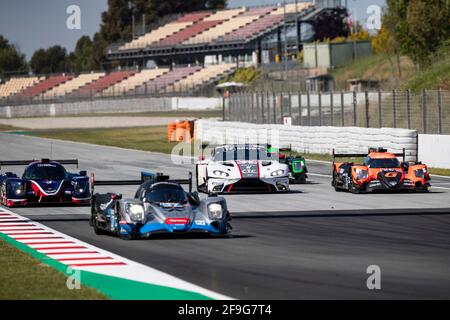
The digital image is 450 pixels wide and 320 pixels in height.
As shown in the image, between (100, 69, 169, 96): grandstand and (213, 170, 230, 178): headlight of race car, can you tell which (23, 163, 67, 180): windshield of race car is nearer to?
(213, 170, 230, 178): headlight of race car

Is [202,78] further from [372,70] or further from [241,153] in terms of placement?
[241,153]

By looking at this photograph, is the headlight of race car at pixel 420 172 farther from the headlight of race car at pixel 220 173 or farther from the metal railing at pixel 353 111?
the metal railing at pixel 353 111

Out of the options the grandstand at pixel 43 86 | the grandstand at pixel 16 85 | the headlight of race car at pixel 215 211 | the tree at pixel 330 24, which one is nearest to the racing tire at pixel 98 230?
the headlight of race car at pixel 215 211

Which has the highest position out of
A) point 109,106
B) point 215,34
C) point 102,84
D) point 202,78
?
point 215,34

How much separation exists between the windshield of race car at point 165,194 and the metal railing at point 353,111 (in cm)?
1870

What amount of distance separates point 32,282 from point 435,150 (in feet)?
78.2

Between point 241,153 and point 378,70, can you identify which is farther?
point 378,70

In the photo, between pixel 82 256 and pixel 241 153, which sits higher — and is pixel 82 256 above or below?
below

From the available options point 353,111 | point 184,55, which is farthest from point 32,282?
point 184,55

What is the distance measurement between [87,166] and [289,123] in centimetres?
1121

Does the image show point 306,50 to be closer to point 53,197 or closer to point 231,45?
point 231,45

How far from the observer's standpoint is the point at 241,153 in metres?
28.6

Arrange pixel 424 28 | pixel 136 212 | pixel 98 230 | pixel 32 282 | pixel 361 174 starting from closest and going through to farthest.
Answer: pixel 32 282 → pixel 136 212 → pixel 98 230 → pixel 361 174 → pixel 424 28

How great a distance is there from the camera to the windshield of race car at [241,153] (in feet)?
93.4
